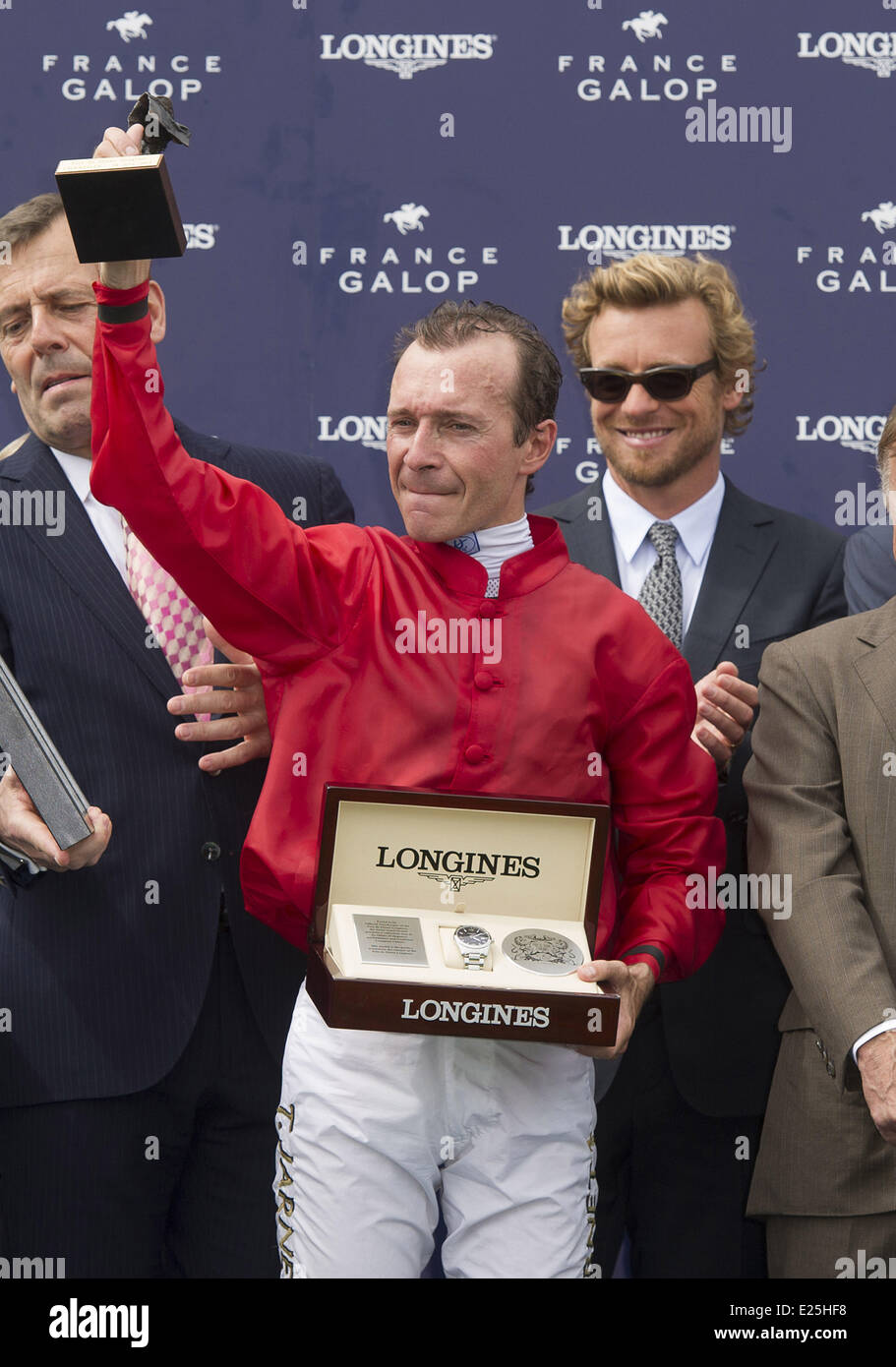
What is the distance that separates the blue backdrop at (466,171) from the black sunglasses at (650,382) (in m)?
0.48

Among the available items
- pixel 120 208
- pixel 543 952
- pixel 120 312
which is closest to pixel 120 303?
pixel 120 312

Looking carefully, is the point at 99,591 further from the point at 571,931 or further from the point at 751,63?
the point at 751,63

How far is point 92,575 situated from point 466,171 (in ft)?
4.78

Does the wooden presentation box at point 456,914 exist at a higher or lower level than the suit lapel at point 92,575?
lower

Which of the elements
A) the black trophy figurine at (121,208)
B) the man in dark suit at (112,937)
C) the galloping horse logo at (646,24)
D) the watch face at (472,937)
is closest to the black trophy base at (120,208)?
the black trophy figurine at (121,208)

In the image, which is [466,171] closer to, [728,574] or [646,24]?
[646,24]

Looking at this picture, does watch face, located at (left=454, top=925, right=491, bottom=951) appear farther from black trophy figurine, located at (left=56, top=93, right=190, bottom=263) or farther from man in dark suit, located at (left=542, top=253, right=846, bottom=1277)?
black trophy figurine, located at (left=56, top=93, right=190, bottom=263)

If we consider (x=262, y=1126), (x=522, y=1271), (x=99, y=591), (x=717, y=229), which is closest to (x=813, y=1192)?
(x=522, y=1271)

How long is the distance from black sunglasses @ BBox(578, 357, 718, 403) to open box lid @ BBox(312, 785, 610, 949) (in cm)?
118

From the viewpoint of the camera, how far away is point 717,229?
138 inches

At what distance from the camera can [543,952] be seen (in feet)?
6.83

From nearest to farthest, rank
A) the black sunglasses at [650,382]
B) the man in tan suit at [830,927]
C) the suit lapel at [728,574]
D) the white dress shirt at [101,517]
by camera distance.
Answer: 1. the man in tan suit at [830,927]
2. the white dress shirt at [101,517]
3. the suit lapel at [728,574]
4. the black sunglasses at [650,382]

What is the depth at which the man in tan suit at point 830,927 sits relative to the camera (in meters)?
2.43

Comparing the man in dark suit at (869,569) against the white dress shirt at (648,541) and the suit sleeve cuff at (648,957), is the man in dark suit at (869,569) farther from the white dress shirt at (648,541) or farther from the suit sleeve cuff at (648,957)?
the suit sleeve cuff at (648,957)
